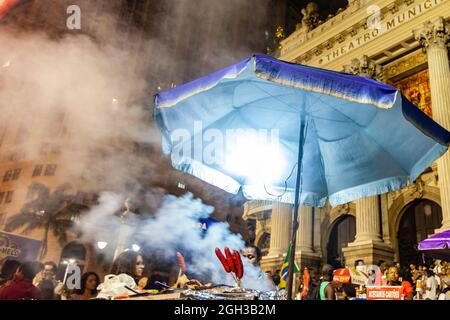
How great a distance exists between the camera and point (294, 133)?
5.33 metres

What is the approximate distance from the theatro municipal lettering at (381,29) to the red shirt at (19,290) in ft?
47.1

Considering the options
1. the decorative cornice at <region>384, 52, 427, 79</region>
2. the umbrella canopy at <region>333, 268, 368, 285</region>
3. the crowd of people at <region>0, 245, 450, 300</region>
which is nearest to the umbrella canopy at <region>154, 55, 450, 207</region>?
the crowd of people at <region>0, 245, 450, 300</region>

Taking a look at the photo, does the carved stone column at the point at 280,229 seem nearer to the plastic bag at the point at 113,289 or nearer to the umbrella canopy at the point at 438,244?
the umbrella canopy at the point at 438,244

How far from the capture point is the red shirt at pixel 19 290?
416 cm

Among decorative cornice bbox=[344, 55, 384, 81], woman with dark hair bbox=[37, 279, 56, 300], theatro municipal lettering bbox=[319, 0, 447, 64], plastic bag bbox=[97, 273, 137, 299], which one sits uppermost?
theatro municipal lettering bbox=[319, 0, 447, 64]

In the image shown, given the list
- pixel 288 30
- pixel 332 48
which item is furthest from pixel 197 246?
pixel 288 30

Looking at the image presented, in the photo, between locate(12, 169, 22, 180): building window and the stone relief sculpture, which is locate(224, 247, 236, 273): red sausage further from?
locate(12, 169, 22, 180): building window

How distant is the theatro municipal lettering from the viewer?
40.8ft

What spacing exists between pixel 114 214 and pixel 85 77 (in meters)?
13.1

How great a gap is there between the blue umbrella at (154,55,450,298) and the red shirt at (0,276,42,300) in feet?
8.40

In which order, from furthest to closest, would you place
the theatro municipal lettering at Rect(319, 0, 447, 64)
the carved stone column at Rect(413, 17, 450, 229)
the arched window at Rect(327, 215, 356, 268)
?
the arched window at Rect(327, 215, 356, 268), the theatro municipal lettering at Rect(319, 0, 447, 64), the carved stone column at Rect(413, 17, 450, 229)

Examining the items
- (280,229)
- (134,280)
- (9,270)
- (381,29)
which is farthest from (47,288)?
(381,29)

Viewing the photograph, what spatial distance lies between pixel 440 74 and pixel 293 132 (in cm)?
896

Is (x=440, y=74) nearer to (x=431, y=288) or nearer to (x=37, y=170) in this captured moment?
(x=431, y=288)
